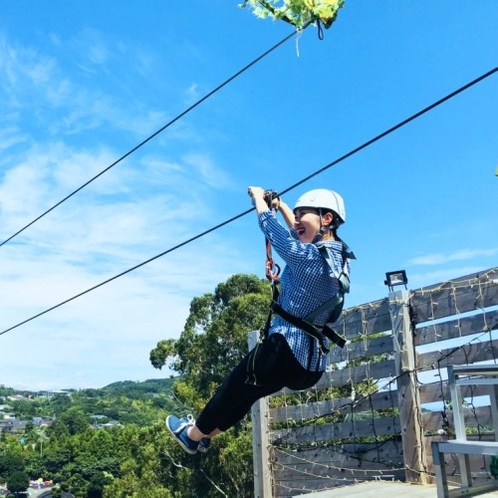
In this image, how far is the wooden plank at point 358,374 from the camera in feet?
17.6

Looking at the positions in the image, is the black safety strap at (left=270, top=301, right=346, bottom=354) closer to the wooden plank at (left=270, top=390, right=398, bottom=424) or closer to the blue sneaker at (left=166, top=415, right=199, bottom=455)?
the blue sneaker at (left=166, top=415, right=199, bottom=455)

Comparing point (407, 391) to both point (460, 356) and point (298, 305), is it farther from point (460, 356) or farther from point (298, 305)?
point (298, 305)

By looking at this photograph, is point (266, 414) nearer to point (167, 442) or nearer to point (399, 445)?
point (399, 445)

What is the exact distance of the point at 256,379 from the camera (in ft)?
8.85

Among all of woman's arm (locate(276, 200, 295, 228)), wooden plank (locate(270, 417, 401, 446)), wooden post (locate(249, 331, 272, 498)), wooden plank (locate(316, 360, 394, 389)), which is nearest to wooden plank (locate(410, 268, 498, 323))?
wooden plank (locate(316, 360, 394, 389))

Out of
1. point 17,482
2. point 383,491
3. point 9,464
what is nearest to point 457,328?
point 383,491

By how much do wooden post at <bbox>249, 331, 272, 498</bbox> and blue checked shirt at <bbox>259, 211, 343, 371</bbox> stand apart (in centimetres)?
357

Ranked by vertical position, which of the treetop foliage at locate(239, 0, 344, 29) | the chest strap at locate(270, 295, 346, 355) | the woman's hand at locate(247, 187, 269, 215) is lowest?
the chest strap at locate(270, 295, 346, 355)

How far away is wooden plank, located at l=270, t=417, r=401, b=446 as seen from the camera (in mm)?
5266

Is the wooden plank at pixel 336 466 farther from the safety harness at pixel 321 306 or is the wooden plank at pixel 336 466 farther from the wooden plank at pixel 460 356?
the safety harness at pixel 321 306

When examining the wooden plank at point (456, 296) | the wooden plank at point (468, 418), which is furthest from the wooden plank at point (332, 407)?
the wooden plank at point (456, 296)

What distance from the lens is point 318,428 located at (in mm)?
5891

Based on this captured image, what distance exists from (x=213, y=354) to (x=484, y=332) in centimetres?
1610

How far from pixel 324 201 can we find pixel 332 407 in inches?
143
